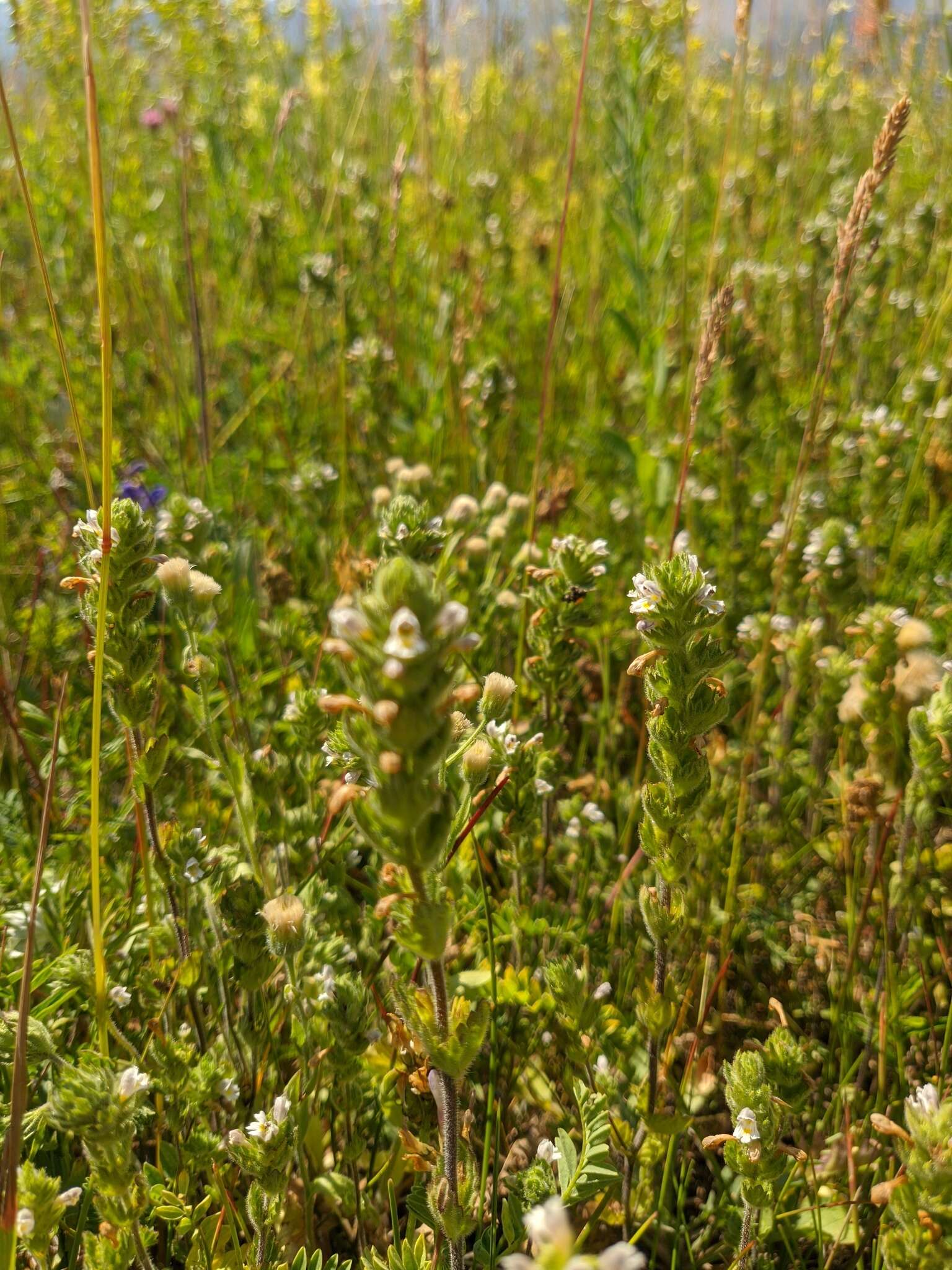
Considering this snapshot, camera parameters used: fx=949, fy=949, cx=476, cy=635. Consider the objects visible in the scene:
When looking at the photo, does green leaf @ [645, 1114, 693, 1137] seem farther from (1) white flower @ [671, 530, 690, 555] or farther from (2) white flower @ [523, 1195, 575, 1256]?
(1) white flower @ [671, 530, 690, 555]

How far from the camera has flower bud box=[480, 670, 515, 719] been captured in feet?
4.95

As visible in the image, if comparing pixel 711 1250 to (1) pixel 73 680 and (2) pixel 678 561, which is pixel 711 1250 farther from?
(1) pixel 73 680

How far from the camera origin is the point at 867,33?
4.38 meters

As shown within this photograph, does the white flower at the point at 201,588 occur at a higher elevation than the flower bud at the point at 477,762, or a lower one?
higher

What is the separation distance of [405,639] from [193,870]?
1.07 m

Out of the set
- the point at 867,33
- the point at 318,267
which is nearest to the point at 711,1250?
the point at 318,267

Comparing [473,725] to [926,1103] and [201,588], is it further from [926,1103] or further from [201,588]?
[926,1103]

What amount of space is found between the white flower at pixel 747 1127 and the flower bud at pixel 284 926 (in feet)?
2.23

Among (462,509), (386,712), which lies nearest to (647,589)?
(386,712)

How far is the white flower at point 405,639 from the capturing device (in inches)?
31.7

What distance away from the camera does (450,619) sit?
825 millimetres

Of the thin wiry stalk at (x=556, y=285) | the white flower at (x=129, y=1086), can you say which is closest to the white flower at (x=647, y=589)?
the thin wiry stalk at (x=556, y=285)

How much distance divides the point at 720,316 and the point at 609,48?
9.83 ft

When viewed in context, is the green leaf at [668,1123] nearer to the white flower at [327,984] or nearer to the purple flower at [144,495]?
the white flower at [327,984]
